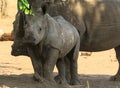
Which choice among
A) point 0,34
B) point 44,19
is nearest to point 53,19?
point 44,19

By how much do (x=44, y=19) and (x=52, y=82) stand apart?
3.35ft

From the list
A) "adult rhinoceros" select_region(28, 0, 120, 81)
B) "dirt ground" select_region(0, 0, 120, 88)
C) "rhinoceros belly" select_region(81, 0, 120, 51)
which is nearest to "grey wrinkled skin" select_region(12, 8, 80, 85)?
"dirt ground" select_region(0, 0, 120, 88)

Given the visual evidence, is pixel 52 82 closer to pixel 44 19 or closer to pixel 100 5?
pixel 44 19

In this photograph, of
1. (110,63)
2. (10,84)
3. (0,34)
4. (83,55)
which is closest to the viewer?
(10,84)

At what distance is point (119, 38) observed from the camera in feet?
30.9

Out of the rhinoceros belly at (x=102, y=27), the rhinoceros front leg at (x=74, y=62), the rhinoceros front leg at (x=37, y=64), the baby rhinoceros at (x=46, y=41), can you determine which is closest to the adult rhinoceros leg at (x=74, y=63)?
the rhinoceros front leg at (x=74, y=62)

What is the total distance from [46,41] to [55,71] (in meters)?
3.82

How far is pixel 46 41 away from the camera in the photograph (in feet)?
25.6

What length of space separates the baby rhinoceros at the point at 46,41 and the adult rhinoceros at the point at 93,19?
55 cm

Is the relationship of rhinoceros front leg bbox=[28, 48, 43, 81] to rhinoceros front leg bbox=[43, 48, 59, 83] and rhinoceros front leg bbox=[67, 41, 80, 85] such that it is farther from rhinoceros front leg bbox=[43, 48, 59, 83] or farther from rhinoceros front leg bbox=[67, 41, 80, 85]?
rhinoceros front leg bbox=[67, 41, 80, 85]

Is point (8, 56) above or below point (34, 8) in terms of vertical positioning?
below

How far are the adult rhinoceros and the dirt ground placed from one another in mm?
778

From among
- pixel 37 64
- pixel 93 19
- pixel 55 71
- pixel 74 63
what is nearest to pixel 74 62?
pixel 74 63

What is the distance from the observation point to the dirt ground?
319 inches
